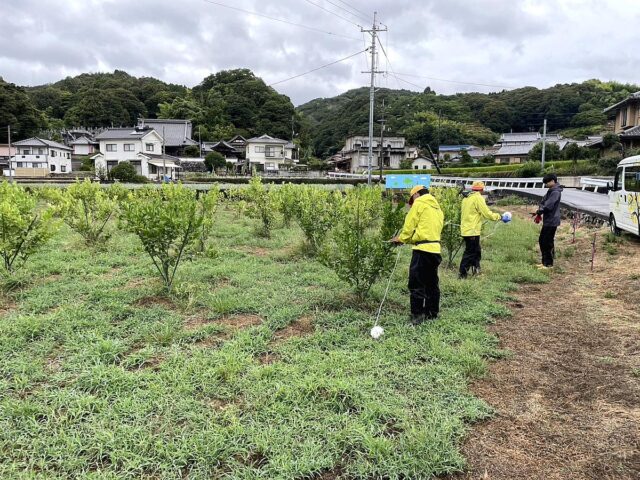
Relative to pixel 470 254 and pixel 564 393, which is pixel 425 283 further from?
pixel 470 254

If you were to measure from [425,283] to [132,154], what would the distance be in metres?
47.3

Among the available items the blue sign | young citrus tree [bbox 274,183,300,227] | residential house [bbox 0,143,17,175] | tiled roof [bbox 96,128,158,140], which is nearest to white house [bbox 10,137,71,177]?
residential house [bbox 0,143,17,175]

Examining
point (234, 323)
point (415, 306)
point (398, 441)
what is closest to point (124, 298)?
point (234, 323)

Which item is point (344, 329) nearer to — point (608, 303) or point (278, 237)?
point (608, 303)

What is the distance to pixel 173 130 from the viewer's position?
55.1 metres

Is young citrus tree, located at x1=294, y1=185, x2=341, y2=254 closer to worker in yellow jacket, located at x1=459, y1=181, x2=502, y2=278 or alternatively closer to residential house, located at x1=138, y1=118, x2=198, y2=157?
worker in yellow jacket, located at x1=459, y1=181, x2=502, y2=278

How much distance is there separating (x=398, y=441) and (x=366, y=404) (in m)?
0.42

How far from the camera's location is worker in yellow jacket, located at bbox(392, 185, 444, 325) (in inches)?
191

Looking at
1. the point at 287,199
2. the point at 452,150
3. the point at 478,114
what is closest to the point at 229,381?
the point at 287,199

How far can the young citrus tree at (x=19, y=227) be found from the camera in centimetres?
553

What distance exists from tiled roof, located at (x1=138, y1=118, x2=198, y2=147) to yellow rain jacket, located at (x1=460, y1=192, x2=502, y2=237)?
5075 cm

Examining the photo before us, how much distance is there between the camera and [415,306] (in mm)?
5043

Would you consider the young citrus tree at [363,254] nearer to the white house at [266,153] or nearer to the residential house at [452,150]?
the white house at [266,153]

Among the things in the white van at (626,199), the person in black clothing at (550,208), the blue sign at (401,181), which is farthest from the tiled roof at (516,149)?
the person in black clothing at (550,208)
